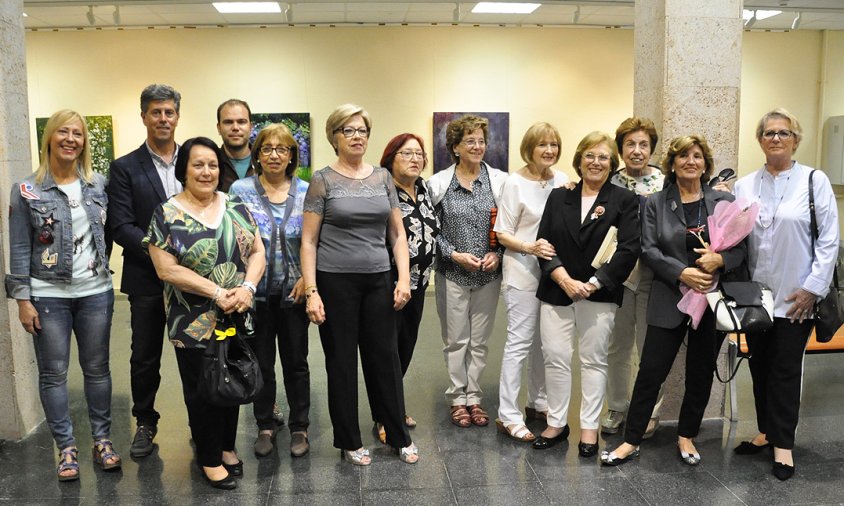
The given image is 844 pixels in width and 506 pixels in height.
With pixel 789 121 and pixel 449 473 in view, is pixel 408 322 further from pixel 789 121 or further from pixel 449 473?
pixel 789 121

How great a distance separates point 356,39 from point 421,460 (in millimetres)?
6243

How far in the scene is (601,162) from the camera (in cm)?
373

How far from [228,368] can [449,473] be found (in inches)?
49.5

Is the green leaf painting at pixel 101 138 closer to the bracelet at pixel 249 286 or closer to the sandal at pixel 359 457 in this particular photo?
the bracelet at pixel 249 286

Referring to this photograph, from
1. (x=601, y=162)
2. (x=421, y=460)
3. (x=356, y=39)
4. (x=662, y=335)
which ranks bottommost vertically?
(x=421, y=460)

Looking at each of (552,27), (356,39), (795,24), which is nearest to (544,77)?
(552,27)

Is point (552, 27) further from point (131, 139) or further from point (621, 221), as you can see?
point (621, 221)

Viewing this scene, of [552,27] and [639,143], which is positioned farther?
[552,27]

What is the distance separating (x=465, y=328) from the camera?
4.36m

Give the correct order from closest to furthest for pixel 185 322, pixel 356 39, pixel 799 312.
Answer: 1. pixel 185 322
2. pixel 799 312
3. pixel 356 39

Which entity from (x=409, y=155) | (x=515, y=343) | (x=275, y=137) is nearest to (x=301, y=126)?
(x=409, y=155)

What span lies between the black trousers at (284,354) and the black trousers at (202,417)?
12.2 inches

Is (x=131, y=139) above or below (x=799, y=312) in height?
above

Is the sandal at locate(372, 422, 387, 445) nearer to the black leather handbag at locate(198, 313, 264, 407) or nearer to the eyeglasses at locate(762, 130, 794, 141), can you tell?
the black leather handbag at locate(198, 313, 264, 407)
